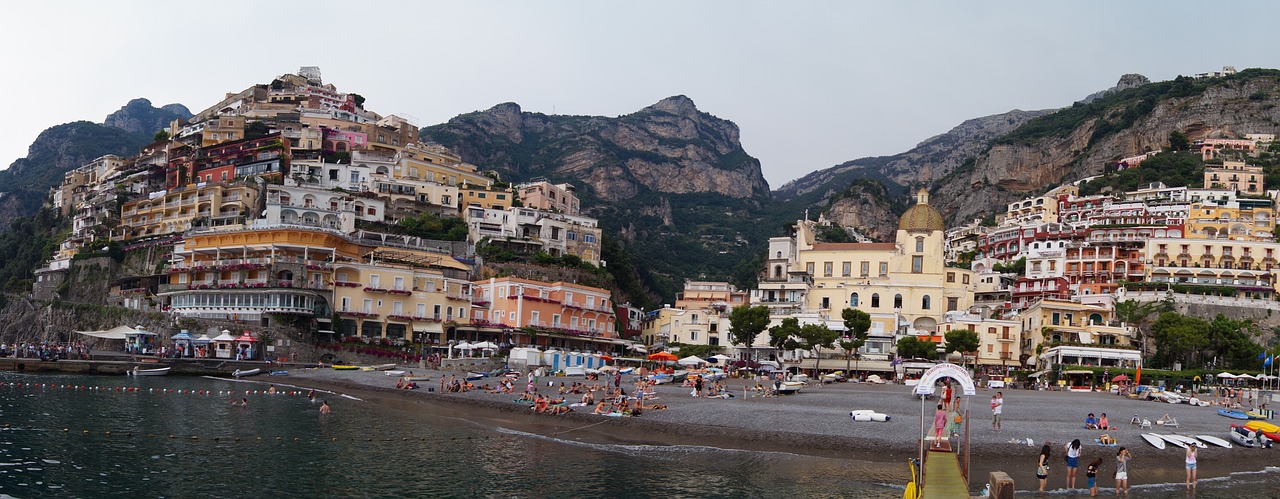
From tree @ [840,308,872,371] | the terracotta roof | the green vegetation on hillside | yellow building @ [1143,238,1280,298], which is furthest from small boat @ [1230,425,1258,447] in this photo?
the green vegetation on hillside

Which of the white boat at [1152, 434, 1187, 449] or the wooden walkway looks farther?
the white boat at [1152, 434, 1187, 449]

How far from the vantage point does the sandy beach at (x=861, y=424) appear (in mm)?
34312

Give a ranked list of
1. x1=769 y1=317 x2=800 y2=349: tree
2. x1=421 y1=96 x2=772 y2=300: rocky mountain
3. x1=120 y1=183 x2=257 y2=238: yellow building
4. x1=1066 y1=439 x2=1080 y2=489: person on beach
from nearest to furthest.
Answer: x1=1066 y1=439 x2=1080 y2=489: person on beach < x1=769 y1=317 x2=800 y2=349: tree < x1=120 y1=183 x2=257 y2=238: yellow building < x1=421 y1=96 x2=772 y2=300: rocky mountain

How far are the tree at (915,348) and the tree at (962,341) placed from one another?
1.19 m

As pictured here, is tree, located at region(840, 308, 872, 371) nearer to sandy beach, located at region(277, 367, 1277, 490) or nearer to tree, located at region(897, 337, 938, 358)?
tree, located at region(897, 337, 938, 358)

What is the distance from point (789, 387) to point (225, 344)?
125 feet

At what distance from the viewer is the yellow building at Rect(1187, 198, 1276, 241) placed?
301 feet

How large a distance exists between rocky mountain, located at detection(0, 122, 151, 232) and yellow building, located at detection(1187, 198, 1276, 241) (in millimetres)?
148184

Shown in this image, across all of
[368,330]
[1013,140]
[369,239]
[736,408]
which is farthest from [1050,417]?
[1013,140]

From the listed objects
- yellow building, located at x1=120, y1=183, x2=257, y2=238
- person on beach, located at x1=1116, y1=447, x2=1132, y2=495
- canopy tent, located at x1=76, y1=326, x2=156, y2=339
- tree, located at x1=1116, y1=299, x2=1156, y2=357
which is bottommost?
person on beach, located at x1=1116, y1=447, x2=1132, y2=495

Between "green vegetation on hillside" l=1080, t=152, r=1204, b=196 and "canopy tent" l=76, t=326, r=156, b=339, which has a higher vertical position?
"green vegetation on hillside" l=1080, t=152, r=1204, b=196

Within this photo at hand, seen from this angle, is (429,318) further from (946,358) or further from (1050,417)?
(1050,417)

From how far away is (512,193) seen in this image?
107 meters

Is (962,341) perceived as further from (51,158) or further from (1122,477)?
(51,158)
